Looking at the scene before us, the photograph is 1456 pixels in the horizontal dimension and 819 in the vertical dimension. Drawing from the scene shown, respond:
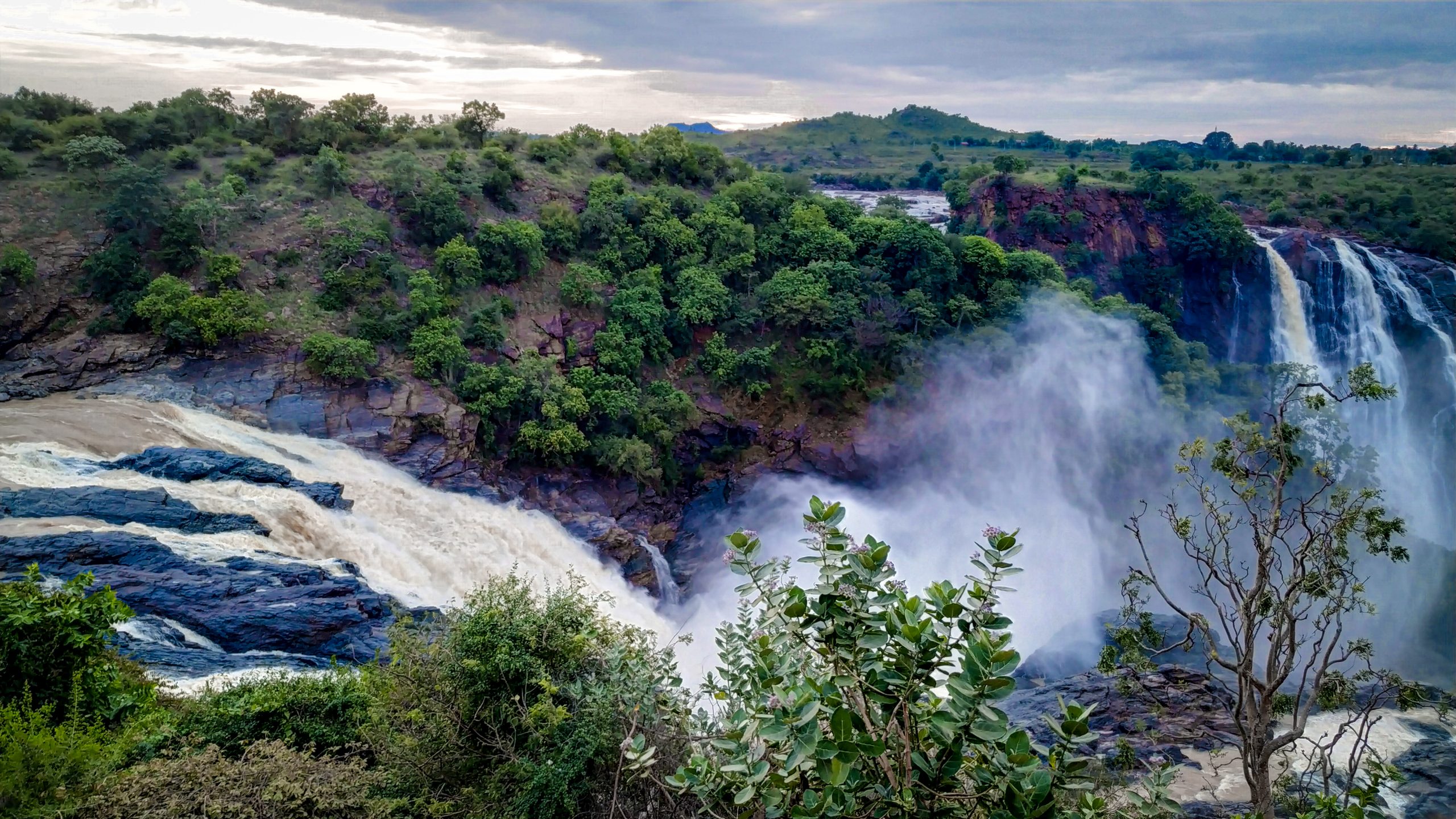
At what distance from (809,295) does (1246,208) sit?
29.0m

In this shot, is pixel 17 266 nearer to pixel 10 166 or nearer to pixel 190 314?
pixel 10 166

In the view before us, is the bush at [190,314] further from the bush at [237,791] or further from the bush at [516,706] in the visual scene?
the bush at [237,791]

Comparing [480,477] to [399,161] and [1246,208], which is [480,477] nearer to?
A: [399,161]

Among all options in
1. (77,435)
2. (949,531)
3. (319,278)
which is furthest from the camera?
(949,531)

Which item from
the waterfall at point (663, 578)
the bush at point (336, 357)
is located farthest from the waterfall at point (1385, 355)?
the bush at point (336, 357)

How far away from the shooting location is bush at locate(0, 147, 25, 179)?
20641 millimetres

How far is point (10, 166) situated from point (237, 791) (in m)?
23.1

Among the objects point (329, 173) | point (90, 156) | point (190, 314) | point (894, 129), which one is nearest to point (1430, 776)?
point (190, 314)

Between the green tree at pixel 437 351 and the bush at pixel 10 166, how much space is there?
1115cm

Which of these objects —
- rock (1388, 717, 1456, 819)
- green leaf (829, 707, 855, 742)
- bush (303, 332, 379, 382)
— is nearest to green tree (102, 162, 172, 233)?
bush (303, 332, 379, 382)

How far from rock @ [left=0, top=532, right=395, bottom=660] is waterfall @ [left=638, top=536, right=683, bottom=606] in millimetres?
8156

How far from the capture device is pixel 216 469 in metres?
14.6

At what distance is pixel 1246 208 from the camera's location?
134 ft

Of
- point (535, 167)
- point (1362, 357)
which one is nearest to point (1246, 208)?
point (1362, 357)
